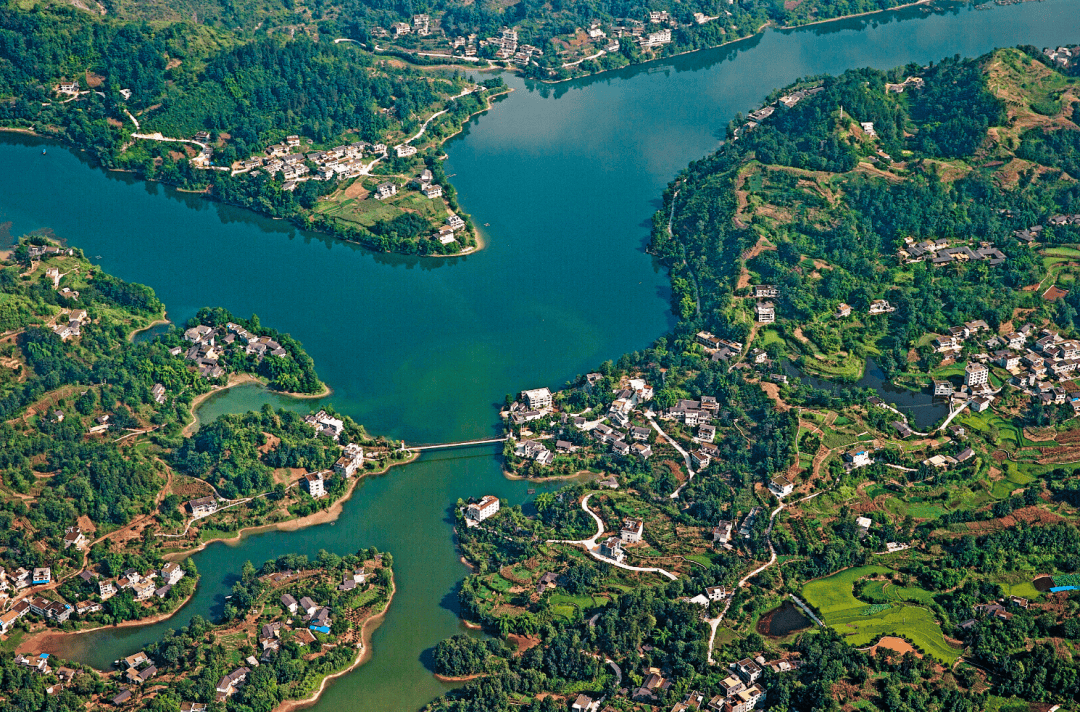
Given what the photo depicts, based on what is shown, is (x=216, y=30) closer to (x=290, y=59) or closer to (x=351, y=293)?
(x=290, y=59)

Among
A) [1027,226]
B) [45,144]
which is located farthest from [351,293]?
[1027,226]

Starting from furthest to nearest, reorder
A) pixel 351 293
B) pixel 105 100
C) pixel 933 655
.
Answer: pixel 105 100 < pixel 351 293 < pixel 933 655

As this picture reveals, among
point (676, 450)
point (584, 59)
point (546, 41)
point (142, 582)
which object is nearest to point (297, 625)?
point (142, 582)

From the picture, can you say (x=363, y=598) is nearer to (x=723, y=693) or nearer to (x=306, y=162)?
(x=723, y=693)

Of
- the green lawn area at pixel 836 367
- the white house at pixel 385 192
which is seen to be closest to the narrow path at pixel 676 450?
the green lawn area at pixel 836 367

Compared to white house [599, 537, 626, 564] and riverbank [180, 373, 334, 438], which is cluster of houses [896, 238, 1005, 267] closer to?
white house [599, 537, 626, 564]

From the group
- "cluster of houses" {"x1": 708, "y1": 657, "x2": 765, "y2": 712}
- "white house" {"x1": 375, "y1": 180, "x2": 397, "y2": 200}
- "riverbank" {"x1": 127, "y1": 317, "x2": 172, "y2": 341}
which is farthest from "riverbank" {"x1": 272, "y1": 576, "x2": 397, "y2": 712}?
"white house" {"x1": 375, "y1": 180, "x2": 397, "y2": 200}

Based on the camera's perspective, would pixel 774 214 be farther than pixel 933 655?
Yes
